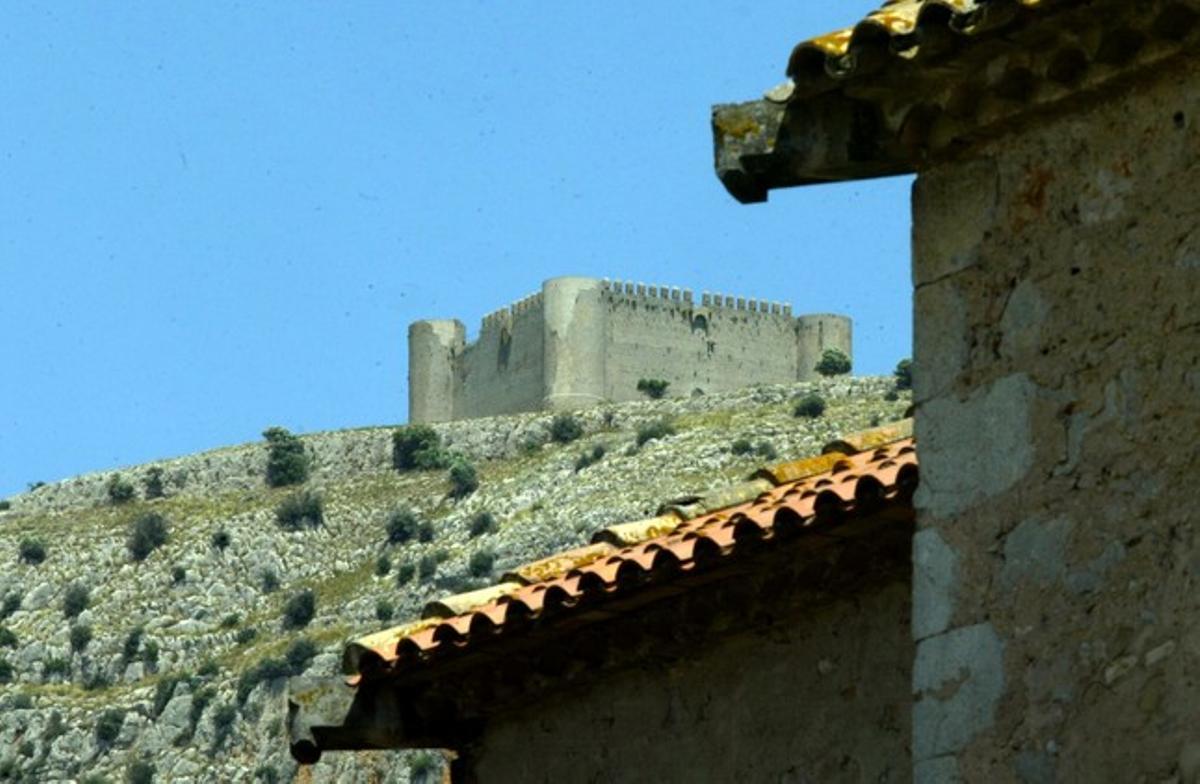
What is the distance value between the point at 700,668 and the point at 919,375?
337cm

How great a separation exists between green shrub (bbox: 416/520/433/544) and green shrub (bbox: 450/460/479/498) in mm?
3224

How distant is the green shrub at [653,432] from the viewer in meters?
109

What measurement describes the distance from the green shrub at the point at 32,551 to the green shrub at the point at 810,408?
26054 millimetres

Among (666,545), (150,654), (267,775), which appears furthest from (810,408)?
(666,545)

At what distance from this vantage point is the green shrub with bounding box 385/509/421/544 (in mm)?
108750

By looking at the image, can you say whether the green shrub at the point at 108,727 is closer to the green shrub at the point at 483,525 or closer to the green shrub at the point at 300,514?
the green shrub at the point at 483,525

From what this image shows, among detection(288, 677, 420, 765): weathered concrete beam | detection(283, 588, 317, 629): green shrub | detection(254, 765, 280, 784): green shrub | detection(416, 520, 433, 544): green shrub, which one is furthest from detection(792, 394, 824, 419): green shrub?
detection(288, 677, 420, 765): weathered concrete beam

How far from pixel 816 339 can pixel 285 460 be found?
72.8 ft

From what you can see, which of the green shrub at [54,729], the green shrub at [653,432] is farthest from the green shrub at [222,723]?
the green shrub at [653,432]

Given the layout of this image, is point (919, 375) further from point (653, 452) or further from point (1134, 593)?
point (653, 452)

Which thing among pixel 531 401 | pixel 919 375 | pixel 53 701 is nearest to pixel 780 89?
pixel 919 375

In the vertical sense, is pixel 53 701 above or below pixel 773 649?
above

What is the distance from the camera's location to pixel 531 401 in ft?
407

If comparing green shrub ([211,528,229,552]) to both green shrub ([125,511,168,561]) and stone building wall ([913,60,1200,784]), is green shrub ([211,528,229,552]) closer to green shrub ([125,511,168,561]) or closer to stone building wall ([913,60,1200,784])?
green shrub ([125,511,168,561])
